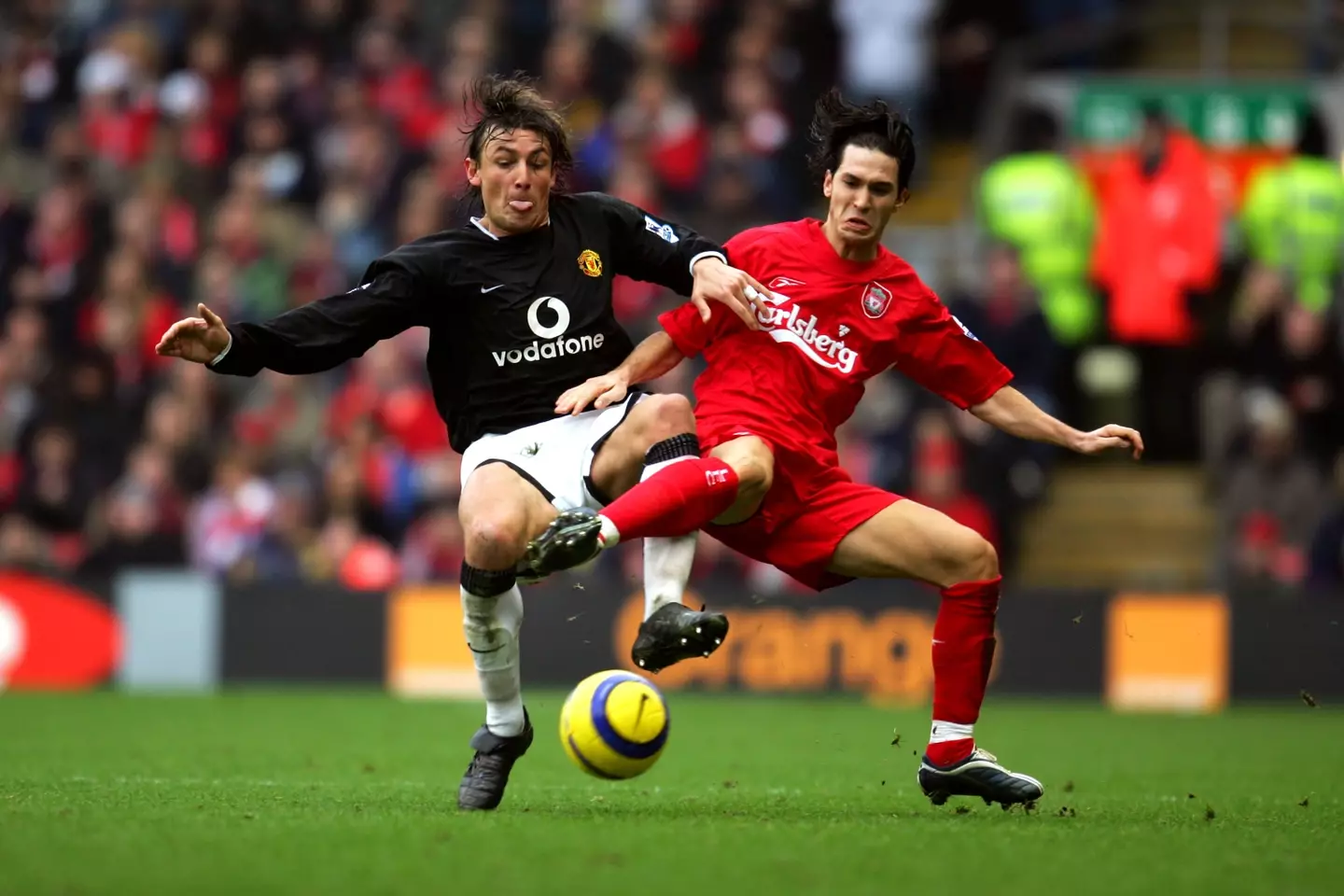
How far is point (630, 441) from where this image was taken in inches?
281

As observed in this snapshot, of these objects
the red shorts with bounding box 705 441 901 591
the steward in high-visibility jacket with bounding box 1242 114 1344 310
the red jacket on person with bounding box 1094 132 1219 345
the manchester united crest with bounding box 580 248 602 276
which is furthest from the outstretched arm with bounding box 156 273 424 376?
the steward in high-visibility jacket with bounding box 1242 114 1344 310

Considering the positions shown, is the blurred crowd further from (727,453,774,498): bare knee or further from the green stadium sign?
(727,453,774,498): bare knee

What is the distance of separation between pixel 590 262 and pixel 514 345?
0.44 meters

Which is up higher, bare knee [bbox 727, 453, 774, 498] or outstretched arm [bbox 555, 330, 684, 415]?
outstretched arm [bbox 555, 330, 684, 415]

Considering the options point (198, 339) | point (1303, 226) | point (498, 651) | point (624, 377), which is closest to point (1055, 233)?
point (1303, 226)

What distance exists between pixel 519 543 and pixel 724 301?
1138mm

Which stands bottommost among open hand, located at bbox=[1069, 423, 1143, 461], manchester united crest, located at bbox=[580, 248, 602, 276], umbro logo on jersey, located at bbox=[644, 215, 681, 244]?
open hand, located at bbox=[1069, 423, 1143, 461]

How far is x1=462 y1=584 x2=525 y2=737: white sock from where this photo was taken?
276 inches

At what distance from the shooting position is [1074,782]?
28.3 feet

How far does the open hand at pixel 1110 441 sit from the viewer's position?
7.39 m

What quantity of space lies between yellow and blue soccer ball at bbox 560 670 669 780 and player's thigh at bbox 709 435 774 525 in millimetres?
780

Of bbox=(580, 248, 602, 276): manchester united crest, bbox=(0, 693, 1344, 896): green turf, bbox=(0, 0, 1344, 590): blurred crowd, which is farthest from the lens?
bbox=(0, 0, 1344, 590): blurred crowd

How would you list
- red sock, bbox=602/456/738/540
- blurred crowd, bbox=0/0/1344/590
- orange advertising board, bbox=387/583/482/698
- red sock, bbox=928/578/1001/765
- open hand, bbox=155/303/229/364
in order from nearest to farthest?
open hand, bbox=155/303/229/364 < red sock, bbox=602/456/738/540 < red sock, bbox=928/578/1001/765 < orange advertising board, bbox=387/583/482/698 < blurred crowd, bbox=0/0/1344/590

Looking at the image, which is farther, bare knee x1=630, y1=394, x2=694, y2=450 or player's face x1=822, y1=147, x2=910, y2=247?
player's face x1=822, y1=147, x2=910, y2=247
